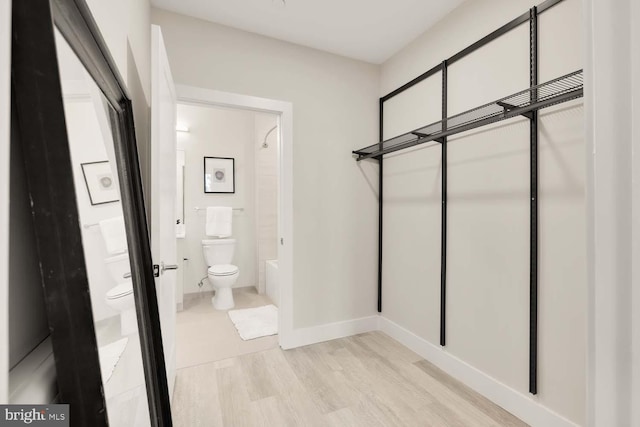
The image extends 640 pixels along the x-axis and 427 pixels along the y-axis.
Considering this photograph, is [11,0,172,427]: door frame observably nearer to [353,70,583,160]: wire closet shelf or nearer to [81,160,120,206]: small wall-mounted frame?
[81,160,120,206]: small wall-mounted frame

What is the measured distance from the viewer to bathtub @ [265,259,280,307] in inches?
147

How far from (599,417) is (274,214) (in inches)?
156

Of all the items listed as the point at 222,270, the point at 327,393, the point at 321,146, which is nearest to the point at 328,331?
the point at 327,393

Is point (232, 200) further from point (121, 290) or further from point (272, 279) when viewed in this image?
point (121, 290)

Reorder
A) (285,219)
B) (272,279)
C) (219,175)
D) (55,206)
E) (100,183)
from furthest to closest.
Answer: (219,175)
(272,279)
(285,219)
(100,183)
(55,206)

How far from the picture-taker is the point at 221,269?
3.60 metres

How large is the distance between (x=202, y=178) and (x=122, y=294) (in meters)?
3.43

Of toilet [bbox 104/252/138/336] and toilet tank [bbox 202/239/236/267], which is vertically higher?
toilet [bbox 104/252/138/336]

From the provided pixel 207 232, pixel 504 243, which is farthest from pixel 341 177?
pixel 207 232

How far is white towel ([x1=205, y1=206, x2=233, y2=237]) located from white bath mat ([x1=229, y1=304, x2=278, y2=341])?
105 centimetres

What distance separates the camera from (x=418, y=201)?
2.54 meters

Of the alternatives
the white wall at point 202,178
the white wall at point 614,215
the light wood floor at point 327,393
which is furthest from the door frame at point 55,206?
the white wall at point 202,178

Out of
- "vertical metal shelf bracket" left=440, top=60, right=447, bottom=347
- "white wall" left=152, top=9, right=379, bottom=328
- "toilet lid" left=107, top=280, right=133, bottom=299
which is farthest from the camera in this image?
"white wall" left=152, top=9, right=379, bottom=328

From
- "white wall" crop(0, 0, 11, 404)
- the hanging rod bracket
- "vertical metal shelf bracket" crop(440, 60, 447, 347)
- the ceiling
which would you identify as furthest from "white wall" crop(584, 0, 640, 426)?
the ceiling
